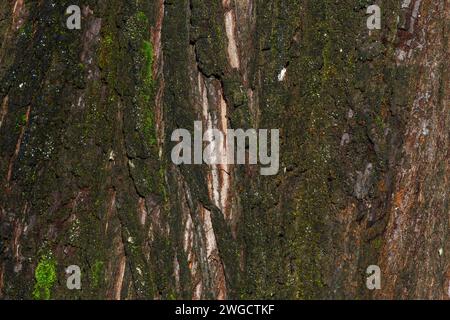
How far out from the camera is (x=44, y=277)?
2.96 m

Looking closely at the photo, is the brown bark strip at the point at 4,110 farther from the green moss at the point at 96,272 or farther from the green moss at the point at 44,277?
the green moss at the point at 96,272

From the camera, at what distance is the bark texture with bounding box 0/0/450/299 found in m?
2.91

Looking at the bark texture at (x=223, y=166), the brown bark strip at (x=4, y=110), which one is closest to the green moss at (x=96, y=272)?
the bark texture at (x=223, y=166)

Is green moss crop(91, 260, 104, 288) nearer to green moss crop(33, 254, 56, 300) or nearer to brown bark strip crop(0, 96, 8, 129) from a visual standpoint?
green moss crop(33, 254, 56, 300)

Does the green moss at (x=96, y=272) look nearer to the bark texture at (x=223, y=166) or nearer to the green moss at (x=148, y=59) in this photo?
the bark texture at (x=223, y=166)

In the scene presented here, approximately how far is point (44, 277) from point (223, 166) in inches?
32.5

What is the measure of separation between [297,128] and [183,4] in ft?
2.14

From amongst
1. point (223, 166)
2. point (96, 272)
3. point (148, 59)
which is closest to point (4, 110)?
point (148, 59)

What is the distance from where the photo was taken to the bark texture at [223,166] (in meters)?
2.91

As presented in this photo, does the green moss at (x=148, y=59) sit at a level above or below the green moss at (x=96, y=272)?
above

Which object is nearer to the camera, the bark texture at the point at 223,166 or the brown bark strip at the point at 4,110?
the bark texture at the point at 223,166

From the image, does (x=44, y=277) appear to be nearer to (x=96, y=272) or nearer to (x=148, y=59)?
(x=96, y=272)
